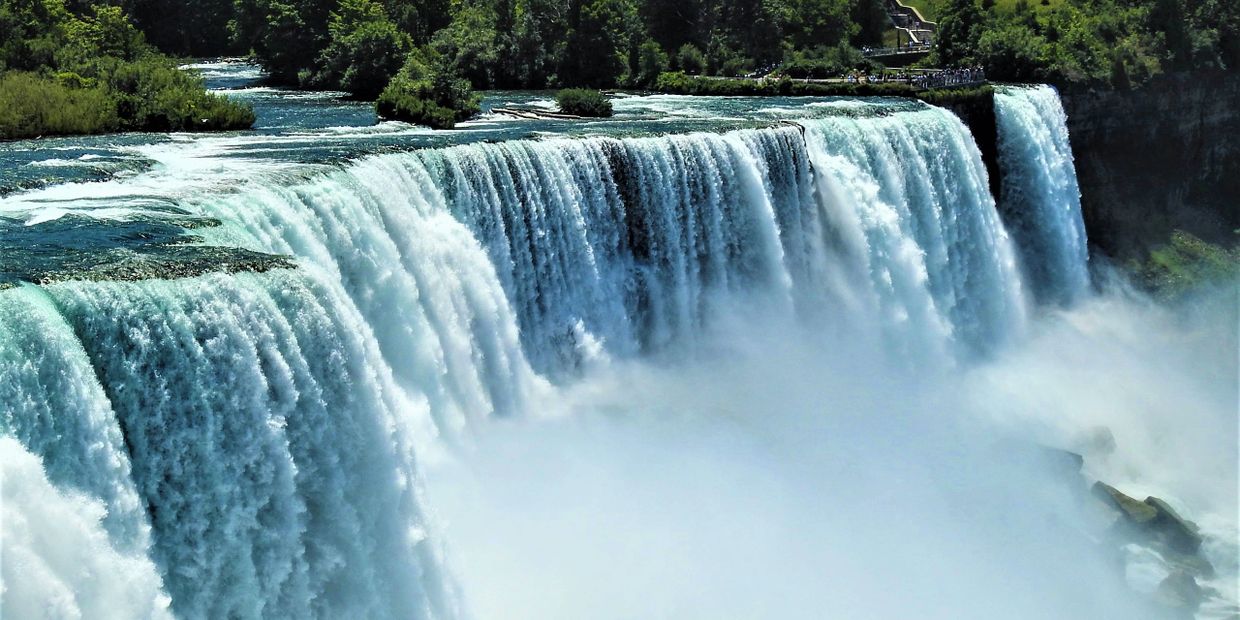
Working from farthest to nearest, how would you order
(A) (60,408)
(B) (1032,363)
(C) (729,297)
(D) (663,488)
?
(B) (1032,363) → (C) (729,297) → (D) (663,488) → (A) (60,408)

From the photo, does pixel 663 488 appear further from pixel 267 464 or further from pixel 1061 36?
pixel 1061 36

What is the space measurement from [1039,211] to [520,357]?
52.7 feet

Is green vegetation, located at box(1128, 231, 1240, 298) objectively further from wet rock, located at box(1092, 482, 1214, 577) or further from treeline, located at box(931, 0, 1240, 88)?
wet rock, located at box(1092, 482, 1214, 577)

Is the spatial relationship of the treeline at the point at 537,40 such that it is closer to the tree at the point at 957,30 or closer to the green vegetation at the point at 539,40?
the green vegetation at the point at 539,40

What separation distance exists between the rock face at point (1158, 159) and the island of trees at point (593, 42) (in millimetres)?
674

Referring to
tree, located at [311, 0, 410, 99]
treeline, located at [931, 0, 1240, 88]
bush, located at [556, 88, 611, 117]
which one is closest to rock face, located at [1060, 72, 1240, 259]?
treeline, located at [931, 0, 1240, 88]

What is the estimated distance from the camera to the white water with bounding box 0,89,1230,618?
10.8 m

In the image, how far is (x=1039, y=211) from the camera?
2942cm

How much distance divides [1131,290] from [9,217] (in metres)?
25.0

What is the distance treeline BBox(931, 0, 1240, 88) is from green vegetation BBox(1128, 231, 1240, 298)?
15.4 feet

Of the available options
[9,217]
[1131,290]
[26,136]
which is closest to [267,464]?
[9,217]

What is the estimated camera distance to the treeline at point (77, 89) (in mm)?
23688

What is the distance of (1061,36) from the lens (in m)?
38.1

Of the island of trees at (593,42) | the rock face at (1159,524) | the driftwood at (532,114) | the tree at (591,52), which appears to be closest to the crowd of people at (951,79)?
the island of trees at (593,42)
